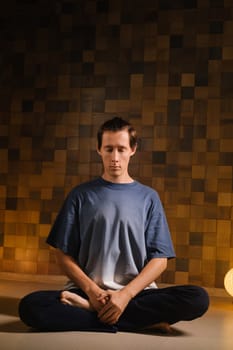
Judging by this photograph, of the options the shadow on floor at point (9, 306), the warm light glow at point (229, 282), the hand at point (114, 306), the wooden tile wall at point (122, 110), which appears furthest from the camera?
the wooden tile wall at point (122, 110)

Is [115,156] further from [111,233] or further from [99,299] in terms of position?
[99,299]

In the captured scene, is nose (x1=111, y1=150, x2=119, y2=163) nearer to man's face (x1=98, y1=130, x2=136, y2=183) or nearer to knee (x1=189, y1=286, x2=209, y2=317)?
man's face (x1=98, y1=130, x2=136, y2=183)

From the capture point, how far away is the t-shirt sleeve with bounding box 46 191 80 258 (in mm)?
2553

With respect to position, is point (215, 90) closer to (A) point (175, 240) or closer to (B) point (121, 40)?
(B) point (121, 40)

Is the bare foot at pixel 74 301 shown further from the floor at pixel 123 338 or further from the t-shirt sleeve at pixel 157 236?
the t-shirt sleeve at pixel 157 236

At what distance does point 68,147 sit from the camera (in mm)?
3764

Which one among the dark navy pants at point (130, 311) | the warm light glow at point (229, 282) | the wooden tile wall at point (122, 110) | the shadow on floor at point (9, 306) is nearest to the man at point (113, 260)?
the dark navy pants at point (130, 311)

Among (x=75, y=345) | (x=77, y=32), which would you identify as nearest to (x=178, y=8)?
(x=77, y=32)

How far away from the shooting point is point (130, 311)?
8.03 feet

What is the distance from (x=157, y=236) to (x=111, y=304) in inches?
17.0

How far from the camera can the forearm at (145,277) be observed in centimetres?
242

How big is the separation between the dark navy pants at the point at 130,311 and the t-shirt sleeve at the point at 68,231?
0.81ft

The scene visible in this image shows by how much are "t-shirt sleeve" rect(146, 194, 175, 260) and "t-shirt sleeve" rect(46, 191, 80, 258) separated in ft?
1.21

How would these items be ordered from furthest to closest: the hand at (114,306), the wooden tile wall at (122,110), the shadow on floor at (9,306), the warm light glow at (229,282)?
the wooden tile wall at (122,110)
the warm light glow at (229,282)
the shadow on floor at (9,306)
the hand at (114,306)
